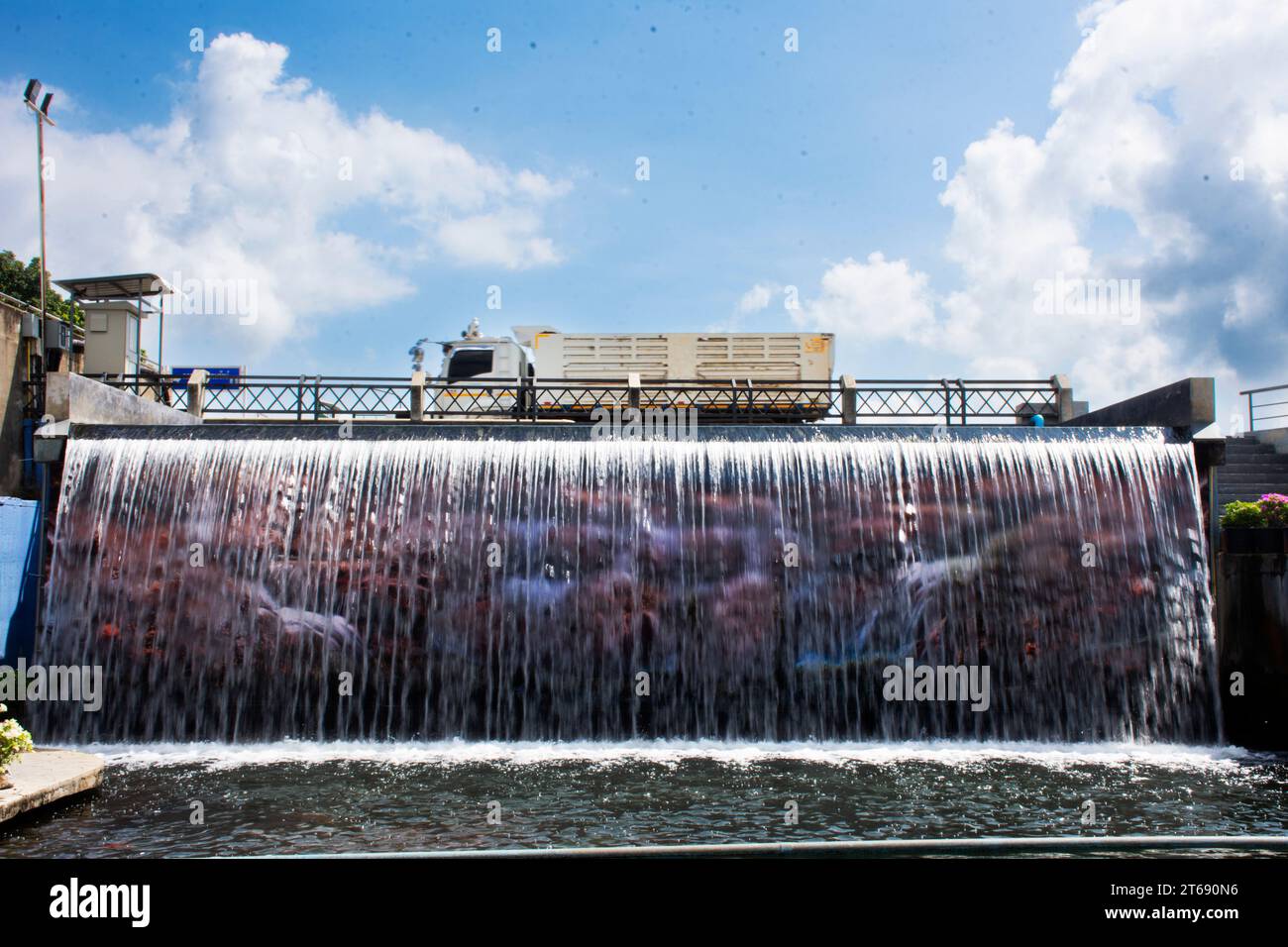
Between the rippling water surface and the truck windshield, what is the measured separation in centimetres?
1279

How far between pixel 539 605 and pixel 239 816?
5.34 m

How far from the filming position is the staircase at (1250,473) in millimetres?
16359

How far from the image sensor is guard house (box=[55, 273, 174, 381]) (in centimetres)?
1795

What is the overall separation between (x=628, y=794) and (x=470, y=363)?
52.3 feet

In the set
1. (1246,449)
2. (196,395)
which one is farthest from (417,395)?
(1246,449)

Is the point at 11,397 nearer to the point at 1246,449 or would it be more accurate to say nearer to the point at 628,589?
the point at 628,589

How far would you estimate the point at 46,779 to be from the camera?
29.1 feet

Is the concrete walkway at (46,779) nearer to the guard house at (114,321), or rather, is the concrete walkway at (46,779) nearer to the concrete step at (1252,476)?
the guard house at (114,321)

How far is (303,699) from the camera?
1288cm

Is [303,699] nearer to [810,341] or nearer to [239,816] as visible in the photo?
[239,816]

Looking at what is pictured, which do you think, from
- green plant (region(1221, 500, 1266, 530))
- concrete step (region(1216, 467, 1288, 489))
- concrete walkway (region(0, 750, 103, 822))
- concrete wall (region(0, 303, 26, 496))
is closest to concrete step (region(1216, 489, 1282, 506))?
concrete step (region(1216, 467, 1288, 489))

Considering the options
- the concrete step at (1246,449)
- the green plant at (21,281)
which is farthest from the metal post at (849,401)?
the green plant at (21,281)

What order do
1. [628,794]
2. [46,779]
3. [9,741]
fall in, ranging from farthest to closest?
[628,794]
[46,779]
[9,741]
